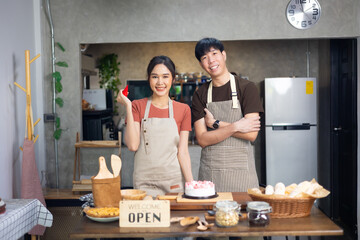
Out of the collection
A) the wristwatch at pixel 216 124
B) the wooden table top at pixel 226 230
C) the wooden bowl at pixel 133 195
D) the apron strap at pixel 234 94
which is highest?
the apron strap at pixel 234 94

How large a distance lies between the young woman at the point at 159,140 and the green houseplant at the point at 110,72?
4485 millimetres

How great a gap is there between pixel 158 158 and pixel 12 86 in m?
2.13

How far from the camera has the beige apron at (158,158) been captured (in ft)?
8.41

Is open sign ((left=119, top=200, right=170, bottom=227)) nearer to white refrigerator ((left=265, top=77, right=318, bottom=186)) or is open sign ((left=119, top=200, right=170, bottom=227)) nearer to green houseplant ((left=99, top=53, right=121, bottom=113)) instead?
white refrigerator ((left=265, top=77, right=318, bottom=186))

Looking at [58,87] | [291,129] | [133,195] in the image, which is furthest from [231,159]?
[291,129]

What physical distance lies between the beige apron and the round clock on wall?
8.56 feet

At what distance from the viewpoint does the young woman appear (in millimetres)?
2541

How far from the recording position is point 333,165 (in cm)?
553

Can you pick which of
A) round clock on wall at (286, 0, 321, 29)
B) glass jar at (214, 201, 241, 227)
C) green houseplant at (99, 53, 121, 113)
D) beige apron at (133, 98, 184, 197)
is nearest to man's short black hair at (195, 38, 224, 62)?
beige apron at (133, 98, 184, 197)

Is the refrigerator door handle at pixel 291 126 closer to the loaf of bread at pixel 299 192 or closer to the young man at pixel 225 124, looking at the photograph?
the young man at pixel 225 124

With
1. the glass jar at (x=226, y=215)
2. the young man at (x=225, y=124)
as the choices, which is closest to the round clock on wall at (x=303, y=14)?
the young man at (x=225, y=124)

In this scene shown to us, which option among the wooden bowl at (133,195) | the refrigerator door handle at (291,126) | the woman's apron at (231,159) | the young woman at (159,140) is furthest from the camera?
the refrigerator door handle at (291,126)

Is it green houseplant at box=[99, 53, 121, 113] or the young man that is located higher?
green houseplant at box=[99, 53, 121, 113]

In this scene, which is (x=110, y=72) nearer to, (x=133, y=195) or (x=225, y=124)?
(x=225, y=124)
